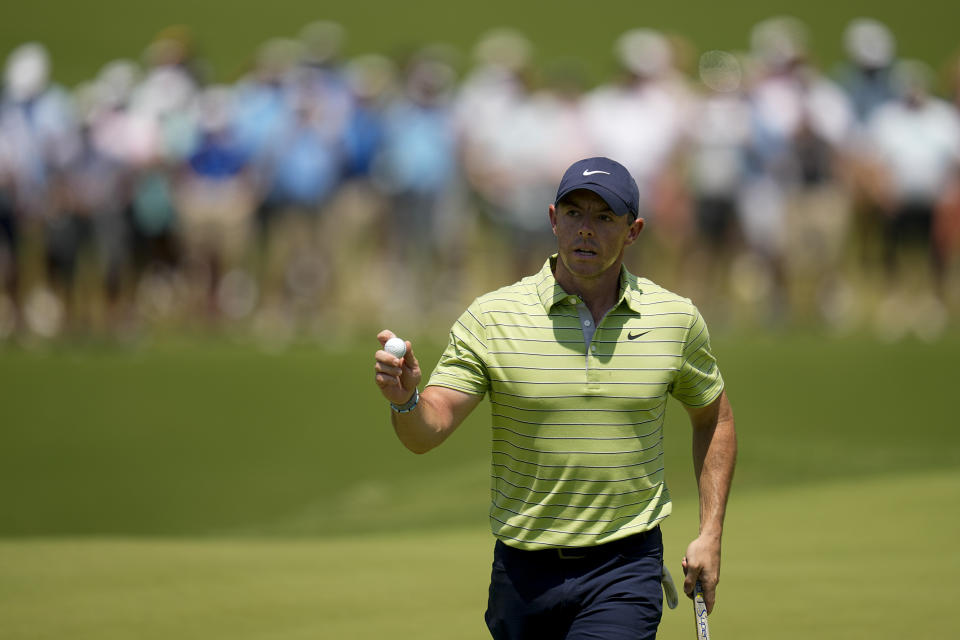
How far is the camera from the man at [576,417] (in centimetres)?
387

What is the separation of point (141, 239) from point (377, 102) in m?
2.57

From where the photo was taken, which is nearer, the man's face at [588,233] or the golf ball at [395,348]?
the golf ball at [395,348]

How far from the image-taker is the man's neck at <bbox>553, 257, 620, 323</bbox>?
13.1 feet

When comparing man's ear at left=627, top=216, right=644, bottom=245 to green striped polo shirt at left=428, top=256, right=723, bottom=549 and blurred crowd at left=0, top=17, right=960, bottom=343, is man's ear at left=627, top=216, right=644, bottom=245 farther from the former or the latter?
blurred crowd at left=0, top=17, right=960, bottom=343

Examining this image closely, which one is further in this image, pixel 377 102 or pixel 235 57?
pixel 235 57

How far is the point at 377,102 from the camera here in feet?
46.1

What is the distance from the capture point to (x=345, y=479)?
38.9 feet

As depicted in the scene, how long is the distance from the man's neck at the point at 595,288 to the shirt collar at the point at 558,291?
0.08 feet

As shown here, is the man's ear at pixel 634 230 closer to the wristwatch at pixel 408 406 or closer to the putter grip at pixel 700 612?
the wristwatch at pixel 408 406

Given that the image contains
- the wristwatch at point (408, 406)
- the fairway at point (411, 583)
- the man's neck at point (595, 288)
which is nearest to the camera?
the wristwatch at point (408, 406)

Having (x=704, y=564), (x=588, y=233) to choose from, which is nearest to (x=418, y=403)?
(x=588, y=233)

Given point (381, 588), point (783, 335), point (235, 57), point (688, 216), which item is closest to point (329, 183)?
point (688, 216)

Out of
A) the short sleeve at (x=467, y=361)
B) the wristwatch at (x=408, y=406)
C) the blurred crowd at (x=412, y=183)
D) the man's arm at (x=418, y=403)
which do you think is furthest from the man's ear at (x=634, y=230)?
the blurred crowd at (x=412, y=183)

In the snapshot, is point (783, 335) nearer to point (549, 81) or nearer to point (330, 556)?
point (549, 81)
